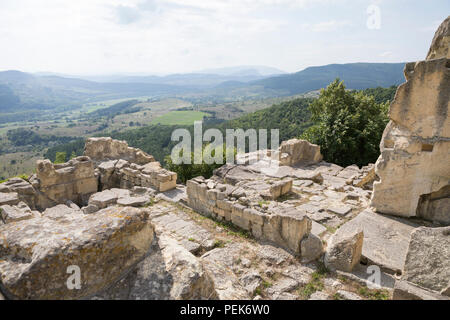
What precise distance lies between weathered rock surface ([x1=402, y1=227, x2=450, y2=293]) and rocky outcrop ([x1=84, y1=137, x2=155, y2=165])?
1236cm

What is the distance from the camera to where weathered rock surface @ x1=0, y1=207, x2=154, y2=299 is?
3.45 metres

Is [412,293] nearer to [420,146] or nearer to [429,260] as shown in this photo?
[429,260]

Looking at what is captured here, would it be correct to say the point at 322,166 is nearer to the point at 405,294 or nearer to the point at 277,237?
the point at 277,237

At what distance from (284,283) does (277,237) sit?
1.40 metres

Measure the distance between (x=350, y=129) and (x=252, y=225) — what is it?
1132 centimetres

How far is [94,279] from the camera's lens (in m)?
3.81

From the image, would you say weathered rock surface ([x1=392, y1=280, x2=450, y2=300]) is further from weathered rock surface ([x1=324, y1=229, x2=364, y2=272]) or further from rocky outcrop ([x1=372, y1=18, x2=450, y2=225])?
rocky outcrop ([x1=372, y1=18, x2=450, y2=225])

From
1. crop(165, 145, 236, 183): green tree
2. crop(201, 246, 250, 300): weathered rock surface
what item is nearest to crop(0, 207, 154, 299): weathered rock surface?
crop(201, 246, 250, 300): weathered rock surface

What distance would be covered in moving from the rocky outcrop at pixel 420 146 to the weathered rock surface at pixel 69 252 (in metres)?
6.75

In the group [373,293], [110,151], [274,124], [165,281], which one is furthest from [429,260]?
[274,124]

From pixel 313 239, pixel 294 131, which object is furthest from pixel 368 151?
Answer: pixel 294 131

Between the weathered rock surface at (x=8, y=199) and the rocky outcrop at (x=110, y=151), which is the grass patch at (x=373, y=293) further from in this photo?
the rocky outcrop at (x=110, y=151)
